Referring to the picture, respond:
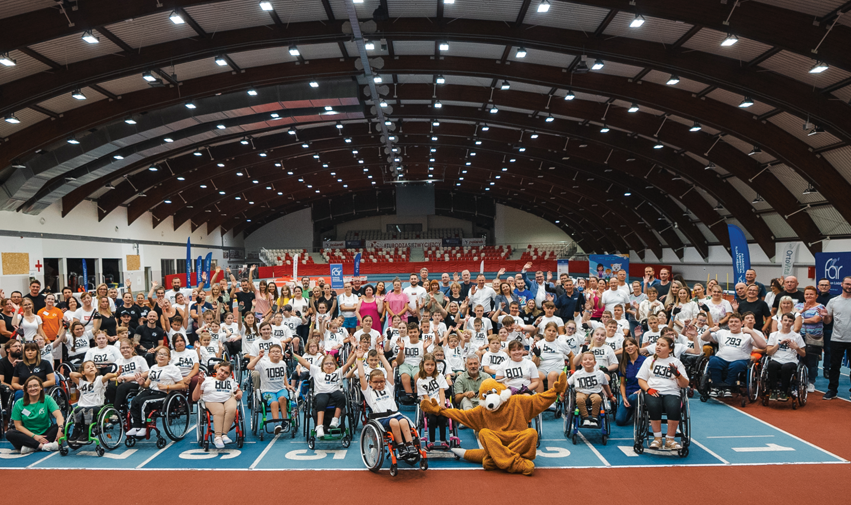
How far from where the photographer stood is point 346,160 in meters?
28.9

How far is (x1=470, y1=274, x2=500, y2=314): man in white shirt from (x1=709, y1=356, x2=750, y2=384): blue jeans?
412cm

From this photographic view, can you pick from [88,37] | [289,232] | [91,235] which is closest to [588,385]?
[88,37]

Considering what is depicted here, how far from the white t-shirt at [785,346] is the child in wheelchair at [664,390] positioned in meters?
2.77

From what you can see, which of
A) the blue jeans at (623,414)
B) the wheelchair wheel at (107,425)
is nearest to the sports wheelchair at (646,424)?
the blue jeans at (623,414)

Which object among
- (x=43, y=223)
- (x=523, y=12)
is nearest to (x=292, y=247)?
(x=43, y=223)

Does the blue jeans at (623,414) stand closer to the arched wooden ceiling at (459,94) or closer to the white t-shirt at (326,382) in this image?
the white t-shirt at (326,382)

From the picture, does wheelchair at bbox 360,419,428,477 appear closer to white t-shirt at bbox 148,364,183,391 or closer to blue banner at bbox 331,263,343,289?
white t-shirt at bbox 148,364,183,391

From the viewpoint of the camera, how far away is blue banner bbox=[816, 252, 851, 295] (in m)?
11.6

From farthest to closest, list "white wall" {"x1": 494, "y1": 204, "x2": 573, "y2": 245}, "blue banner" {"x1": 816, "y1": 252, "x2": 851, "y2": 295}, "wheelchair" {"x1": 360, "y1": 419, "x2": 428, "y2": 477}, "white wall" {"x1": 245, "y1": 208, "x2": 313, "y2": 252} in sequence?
"white wall" {"x1": 245, "y1": 208, "x2": 313, "y2": 252}, "white wall" {"x1": 494, "y1": 204, "x2": 573, "y2": 245}, "blue banner" {"x1": 816, "y1": 252, "x2": 851, "y2": 295}, "wheelchair" {"x1": 360, "y1": 419, "x2": 428, "y2": 477}

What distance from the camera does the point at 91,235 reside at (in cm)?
2597

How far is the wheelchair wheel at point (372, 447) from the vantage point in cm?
584

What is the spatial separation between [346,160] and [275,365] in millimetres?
22884

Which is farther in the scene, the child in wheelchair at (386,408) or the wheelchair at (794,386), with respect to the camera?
Result: the wheelchair at (794,386)

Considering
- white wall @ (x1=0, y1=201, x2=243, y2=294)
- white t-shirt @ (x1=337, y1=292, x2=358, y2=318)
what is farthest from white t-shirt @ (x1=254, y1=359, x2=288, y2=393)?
white wall @ (x1=0, y1=201, x2=243, y2=294)
